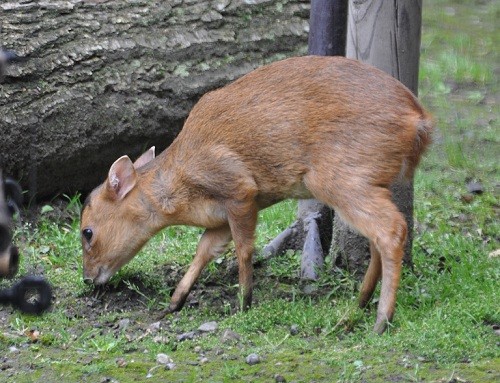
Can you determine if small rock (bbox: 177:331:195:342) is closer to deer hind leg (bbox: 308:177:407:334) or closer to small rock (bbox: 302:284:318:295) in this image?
small rock (bbox: 302:284:318:295)

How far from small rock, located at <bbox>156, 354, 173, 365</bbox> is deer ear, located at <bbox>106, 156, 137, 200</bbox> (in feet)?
4.75

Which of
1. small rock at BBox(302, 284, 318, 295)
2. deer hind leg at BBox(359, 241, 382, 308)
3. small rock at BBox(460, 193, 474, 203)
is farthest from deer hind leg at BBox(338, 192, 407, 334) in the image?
small rock at BBox(460, 193, 474, 203)

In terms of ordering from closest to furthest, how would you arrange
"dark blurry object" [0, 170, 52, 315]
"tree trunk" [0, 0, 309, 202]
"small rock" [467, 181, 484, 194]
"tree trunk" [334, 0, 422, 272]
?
1. "dark blurry object" [0, 170, 52, 315]
2. "tree trunk" [334, 0, 422, 272]
3. "tree trunk" [0, 0, 309, 202]
4. "small rock" [467, 181, 484, 194]

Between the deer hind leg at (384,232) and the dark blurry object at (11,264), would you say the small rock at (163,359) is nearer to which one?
the deer hind leg at (384,232)

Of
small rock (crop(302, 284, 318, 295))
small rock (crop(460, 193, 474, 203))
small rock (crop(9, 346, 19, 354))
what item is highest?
small rock (crop(9, 346, 19, 354))

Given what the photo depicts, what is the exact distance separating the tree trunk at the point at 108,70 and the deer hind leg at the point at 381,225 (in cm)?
285

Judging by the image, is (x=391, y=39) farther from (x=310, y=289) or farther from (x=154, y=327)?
(x=154, y=327)

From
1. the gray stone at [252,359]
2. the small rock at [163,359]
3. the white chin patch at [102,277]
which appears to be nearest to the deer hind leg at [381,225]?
the gray stone at [252,359]

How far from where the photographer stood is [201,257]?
21.4 ft

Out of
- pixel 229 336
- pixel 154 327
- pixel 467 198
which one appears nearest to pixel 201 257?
pixel 154 327

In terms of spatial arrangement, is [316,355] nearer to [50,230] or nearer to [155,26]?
[50,230]

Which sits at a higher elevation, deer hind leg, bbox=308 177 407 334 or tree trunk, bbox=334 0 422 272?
tree trunk, bbox=334 0 422 272

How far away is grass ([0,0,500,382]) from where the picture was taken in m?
5.24

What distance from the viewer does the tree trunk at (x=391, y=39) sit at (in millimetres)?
6355
